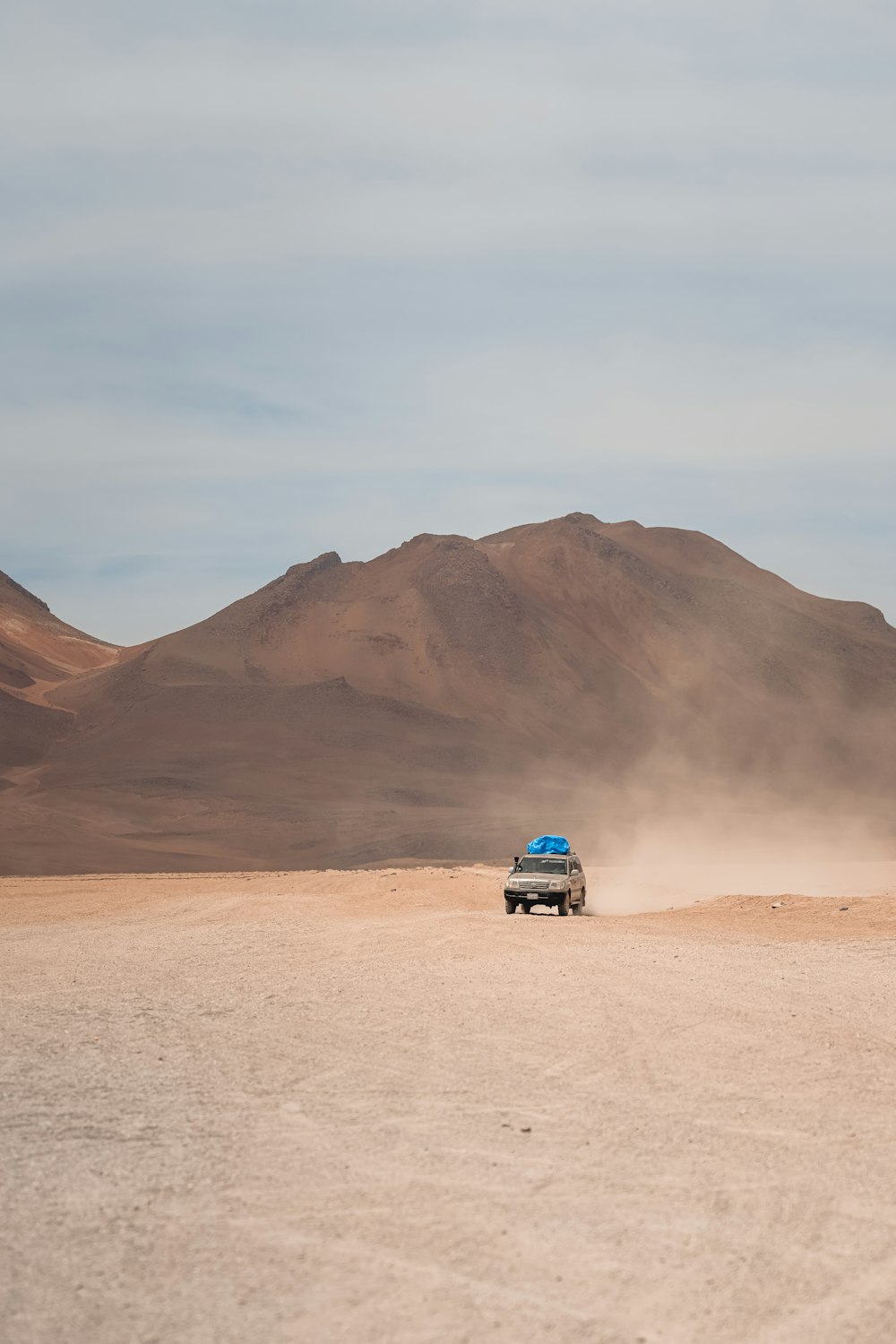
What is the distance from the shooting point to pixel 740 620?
137125 mm

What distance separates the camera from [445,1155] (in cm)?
853

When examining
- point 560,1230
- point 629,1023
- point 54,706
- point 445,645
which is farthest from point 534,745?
point 560,1230

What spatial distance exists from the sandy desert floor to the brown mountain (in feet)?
126

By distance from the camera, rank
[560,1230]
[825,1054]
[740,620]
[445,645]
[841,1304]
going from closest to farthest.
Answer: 1. [841,1304]
2. [560,1230]
3. [825,1054]
4. [445,645]
5. [740,620]

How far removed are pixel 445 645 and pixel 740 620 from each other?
36.7 meters

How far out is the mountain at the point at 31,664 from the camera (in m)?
94.4

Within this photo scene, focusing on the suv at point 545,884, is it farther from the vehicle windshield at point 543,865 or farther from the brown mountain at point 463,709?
the brown mountain at point 463,709

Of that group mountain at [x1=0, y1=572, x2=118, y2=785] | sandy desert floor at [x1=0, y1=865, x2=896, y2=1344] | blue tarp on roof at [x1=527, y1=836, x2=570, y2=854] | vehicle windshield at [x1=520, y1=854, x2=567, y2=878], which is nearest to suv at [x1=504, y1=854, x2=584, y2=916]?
vehicle windshield at [x1=520, y1=854, x2=567, y2=878]

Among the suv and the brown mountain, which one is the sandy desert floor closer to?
the suv

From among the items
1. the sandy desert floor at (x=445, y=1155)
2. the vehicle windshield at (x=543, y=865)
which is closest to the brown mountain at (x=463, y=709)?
the vehicle windshield at (x=543, y=865)

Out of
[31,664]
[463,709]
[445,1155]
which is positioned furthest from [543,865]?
[31,664]

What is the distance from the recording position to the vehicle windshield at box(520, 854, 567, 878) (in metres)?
31.5

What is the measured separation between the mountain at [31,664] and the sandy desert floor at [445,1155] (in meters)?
70.1

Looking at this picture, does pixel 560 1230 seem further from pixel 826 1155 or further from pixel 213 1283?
pixel 826 1155
